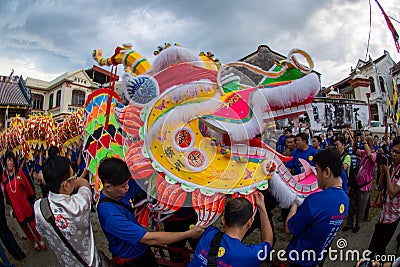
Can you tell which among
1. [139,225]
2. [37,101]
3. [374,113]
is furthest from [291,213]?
[37,101]

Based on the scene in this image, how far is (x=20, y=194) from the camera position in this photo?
11.7 ft

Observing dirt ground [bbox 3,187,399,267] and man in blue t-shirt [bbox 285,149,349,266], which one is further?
dirt ground [bbox 3,187,399,267]

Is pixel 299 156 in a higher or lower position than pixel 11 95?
lower

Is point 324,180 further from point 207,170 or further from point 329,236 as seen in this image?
point 207,170

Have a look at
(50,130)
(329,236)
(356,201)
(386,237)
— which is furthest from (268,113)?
(50,130)

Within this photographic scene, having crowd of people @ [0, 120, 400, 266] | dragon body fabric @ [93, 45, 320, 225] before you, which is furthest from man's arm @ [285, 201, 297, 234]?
dragon body fabric @ [93, 45, 320, 225]

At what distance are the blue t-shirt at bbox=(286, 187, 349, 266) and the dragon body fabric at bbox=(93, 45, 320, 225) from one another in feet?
1.06

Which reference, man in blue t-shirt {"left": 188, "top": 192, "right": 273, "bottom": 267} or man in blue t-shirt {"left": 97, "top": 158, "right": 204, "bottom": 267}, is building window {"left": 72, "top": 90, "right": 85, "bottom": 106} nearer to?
man in blue t-shirt {"left": 97, "top": 158, "right": 204, "bottom": 267}

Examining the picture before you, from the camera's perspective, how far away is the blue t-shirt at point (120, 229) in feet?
4.78

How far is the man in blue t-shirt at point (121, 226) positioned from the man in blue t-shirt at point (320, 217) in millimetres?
610

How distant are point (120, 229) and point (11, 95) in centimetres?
1596

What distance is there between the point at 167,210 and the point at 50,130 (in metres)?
4.56

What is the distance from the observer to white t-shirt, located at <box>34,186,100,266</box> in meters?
1.47

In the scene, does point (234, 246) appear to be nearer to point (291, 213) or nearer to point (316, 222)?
point (316, 222)
